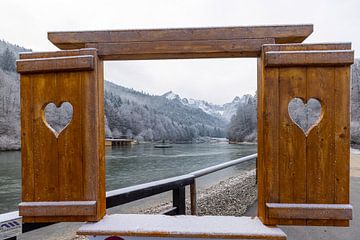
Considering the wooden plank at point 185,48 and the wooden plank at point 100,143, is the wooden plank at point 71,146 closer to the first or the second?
the wooden plank at point 100,143

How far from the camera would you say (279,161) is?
1.78 m

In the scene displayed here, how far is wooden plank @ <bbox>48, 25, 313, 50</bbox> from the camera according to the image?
184 centimetres

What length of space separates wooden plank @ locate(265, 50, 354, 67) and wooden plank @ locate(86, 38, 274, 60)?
6.4 inches

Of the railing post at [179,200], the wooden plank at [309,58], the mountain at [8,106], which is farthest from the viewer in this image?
the mountain at [8,106]

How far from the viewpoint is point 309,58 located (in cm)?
173

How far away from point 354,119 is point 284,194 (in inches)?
1654

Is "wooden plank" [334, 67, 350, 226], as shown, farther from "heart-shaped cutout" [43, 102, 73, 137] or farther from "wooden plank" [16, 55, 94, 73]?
"heart-shaped cutout" [43, 102, 73, 137]

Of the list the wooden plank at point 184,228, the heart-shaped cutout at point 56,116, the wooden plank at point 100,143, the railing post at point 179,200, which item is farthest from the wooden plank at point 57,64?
the railing post at point 179,200

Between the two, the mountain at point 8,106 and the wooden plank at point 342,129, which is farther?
the mountain at point 8,106

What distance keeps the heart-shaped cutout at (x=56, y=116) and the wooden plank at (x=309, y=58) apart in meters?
1.45

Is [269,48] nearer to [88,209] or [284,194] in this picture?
[284,194]

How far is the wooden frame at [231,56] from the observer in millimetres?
1743

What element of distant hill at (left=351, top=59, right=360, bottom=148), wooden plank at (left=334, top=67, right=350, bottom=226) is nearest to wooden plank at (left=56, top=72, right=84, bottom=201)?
wooden plank at (left=334, top=67, right=350, bottom=226)

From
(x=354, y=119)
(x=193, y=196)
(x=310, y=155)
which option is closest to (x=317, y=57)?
(x=310, y=155)
